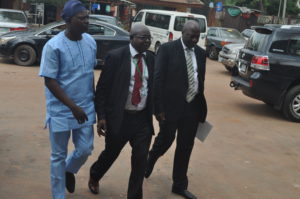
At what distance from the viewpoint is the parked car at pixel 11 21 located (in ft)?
46.9

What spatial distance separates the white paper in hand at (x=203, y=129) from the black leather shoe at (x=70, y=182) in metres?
1.36

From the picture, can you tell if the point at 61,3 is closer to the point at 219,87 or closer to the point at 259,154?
the point at 219,87

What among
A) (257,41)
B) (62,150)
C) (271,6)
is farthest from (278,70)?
(271,6)

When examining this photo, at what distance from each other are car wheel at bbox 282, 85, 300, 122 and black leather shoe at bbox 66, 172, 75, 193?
5.40 m

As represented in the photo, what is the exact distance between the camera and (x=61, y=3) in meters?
25.5

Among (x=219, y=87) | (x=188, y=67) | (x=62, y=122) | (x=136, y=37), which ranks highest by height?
(x=136, y=37)

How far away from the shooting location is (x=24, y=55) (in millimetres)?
12672

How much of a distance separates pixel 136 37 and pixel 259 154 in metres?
3.15

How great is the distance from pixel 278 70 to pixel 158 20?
1052cm

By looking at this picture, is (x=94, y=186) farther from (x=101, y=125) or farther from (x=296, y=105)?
(x=296, y=105)

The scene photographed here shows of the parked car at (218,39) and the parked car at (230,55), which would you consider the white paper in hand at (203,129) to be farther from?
the parked car at (218,39)

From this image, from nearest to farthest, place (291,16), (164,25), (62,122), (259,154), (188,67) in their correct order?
(62,122) < (188,67) < (259,154) < (164,25) < (291,16)

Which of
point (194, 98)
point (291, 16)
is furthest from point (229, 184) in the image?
point (291, 16)

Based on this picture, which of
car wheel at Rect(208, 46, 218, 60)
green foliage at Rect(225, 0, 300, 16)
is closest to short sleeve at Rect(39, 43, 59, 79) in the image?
car wheel at Rect(208, 46, 218, 60)
